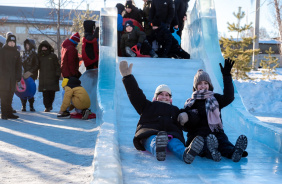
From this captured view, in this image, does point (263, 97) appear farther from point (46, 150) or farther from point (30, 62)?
point (46, 150)

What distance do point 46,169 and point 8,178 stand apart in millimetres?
459

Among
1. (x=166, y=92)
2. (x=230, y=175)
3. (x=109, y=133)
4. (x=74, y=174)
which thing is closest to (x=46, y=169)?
(x=74, y=174)

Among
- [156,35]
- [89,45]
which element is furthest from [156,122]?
[89,45]

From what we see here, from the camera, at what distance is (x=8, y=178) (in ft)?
11.8

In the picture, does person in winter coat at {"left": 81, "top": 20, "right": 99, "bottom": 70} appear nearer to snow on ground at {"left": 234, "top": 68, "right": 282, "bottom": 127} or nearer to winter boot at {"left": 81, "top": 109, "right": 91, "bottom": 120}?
winter boot at {"left": 81, "top": 109, "right": 91, "bottom": 120}

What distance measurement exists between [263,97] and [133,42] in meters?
4.60

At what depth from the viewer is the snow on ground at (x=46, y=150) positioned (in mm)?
3727

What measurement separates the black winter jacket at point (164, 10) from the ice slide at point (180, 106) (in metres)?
0.77

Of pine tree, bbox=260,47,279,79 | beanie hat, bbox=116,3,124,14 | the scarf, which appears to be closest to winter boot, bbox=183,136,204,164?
the scarf

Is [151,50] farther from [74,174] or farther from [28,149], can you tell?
[74,174]

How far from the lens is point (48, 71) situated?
9391 millimetres

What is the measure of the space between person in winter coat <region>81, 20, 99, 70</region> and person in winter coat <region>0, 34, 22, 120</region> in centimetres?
212

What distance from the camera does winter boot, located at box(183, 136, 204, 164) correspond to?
11.7 ft

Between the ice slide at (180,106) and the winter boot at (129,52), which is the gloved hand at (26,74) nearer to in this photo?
the ice slide at (180,106)
